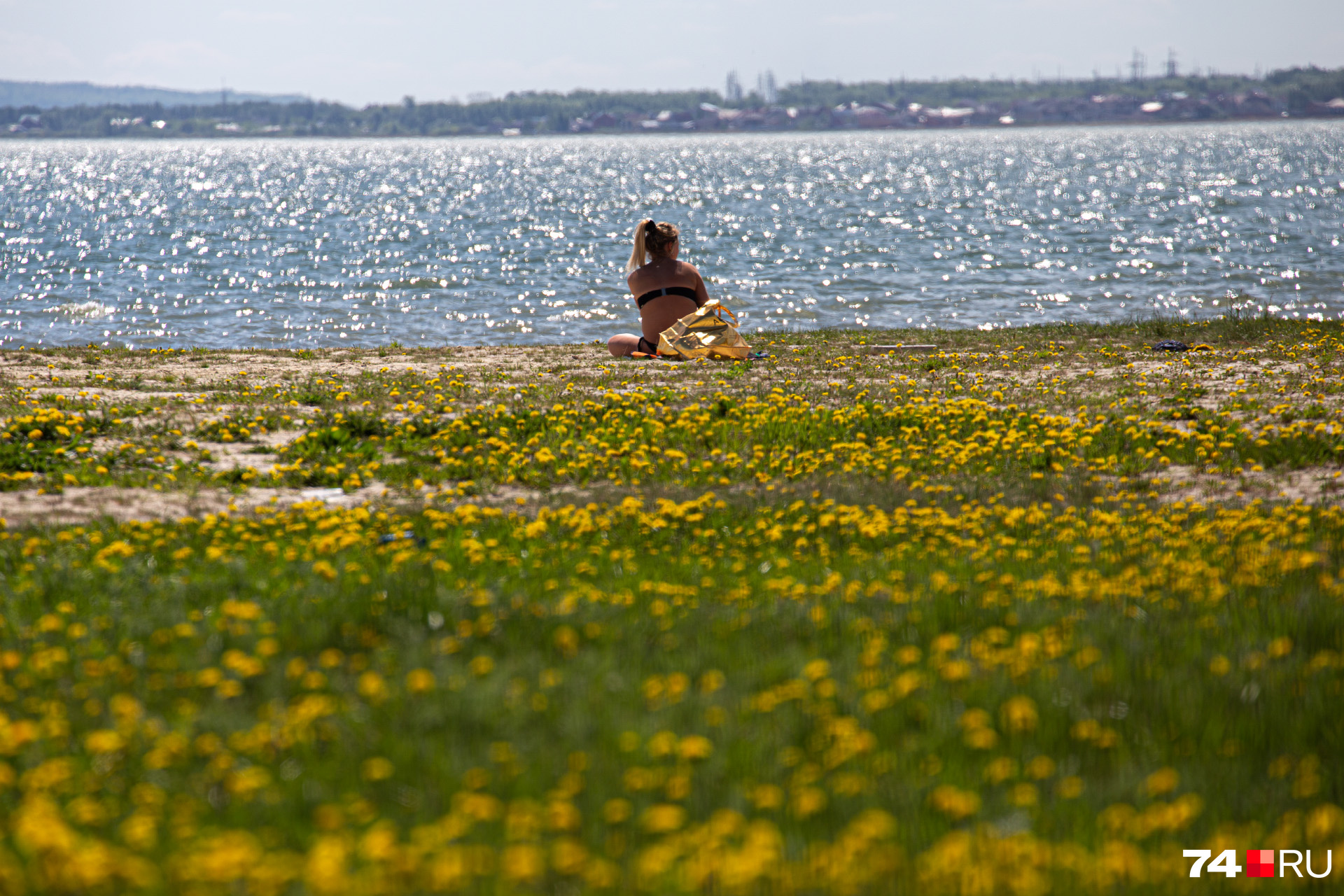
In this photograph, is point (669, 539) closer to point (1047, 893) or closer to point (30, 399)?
point (1047, 893)

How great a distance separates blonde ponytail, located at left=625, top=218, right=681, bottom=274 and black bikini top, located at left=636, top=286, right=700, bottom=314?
18.9 inches

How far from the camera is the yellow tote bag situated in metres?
15.3

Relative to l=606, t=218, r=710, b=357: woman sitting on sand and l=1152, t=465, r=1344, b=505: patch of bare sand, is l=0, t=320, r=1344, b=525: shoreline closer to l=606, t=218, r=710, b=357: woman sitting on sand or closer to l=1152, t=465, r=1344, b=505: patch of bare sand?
l=1152, t=465, r=1344, b=505: patch of bare sand

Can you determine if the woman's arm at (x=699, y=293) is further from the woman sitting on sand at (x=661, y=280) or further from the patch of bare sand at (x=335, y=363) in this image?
the patch of bare sand at (x=335, y=363)

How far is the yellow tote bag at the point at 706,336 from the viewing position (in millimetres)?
15344

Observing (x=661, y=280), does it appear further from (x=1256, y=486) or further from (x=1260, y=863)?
(x=1260, y=863)

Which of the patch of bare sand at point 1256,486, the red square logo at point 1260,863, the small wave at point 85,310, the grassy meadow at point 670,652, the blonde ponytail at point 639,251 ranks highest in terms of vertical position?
the blonde ponytail at point 639,251

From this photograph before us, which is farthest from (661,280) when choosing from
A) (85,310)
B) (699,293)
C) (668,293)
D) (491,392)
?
(85,310)

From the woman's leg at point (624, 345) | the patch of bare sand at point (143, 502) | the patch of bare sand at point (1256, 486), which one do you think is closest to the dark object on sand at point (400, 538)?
the patch of bare sand at point (143, 502)

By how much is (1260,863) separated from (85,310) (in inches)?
1253

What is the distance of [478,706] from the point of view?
4.23 meters

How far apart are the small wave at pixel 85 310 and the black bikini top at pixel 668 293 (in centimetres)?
1926

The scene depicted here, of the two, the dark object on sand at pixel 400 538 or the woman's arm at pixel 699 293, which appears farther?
the woman's arm at pixel 699 293

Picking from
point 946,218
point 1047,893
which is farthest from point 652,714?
point 946,218
